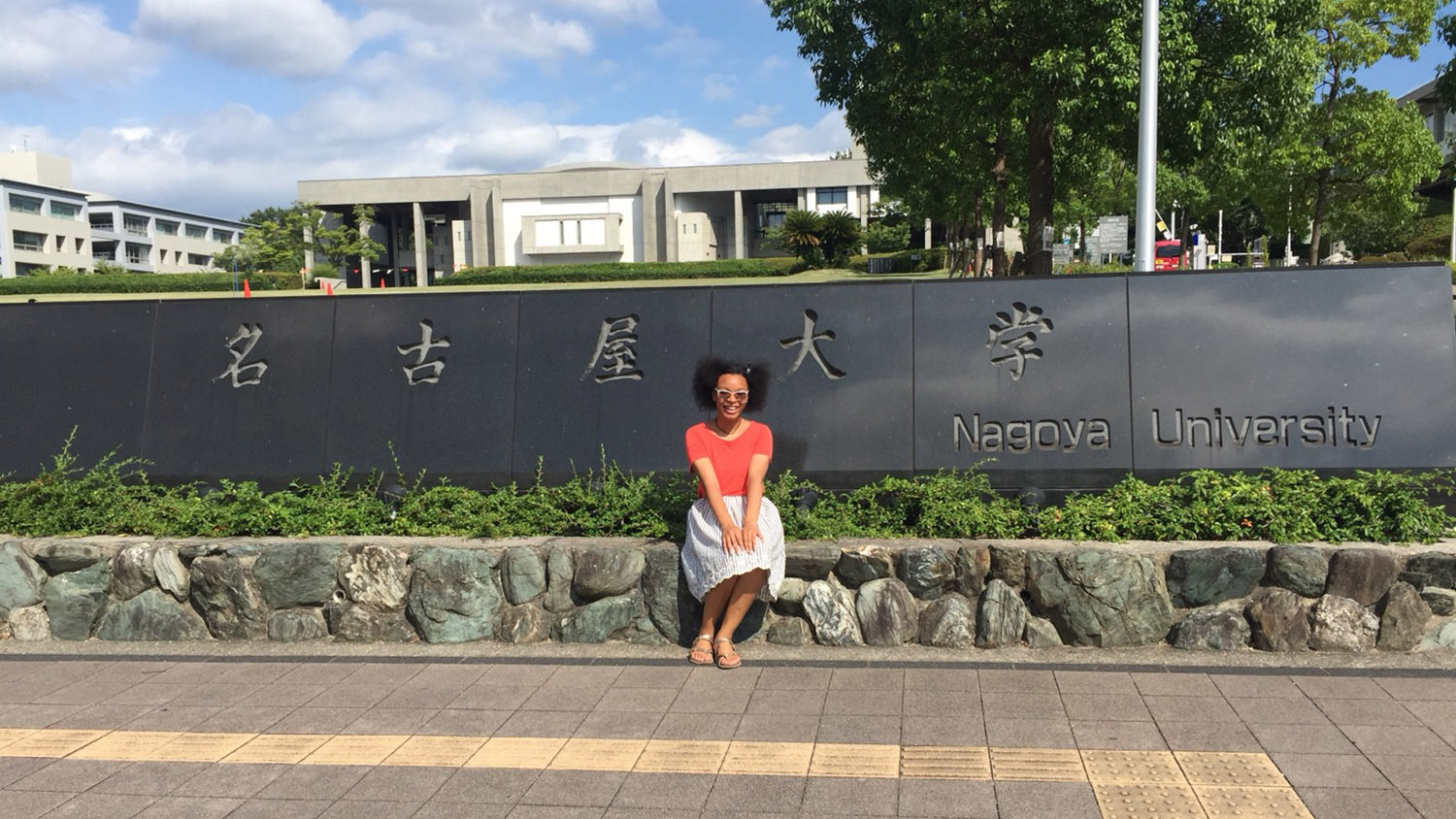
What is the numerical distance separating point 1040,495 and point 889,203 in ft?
182

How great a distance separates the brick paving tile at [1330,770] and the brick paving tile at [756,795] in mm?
1734

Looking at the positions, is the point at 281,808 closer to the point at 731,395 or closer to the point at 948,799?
the point at 948,799

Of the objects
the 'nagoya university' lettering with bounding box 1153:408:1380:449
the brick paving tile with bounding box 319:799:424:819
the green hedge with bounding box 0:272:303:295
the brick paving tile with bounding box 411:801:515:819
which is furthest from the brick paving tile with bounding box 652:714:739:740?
the green hedge with bounding box 0:272:303:295

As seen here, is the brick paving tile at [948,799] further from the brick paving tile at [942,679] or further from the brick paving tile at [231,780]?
the brick paving tile at [231,780]

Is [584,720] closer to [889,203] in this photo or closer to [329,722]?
[329,722]

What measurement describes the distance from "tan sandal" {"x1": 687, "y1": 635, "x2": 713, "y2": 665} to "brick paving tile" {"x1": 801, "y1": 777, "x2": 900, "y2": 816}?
1.49 metres

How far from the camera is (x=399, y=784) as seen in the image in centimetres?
421

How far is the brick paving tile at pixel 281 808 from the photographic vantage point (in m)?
3.97

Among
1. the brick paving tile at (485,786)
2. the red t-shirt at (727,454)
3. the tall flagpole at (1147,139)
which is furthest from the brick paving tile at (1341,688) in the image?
the tall flagpole at (1147,139)

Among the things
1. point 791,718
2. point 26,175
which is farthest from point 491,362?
point 26,175

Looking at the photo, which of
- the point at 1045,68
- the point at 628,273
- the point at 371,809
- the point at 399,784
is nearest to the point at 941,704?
the point at 399,784

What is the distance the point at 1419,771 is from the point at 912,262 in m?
45.5

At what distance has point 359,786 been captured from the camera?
13.8 feet

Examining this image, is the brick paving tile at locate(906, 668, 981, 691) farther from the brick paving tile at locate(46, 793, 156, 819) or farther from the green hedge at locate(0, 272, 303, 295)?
the green hedge at locate(0, 272, 303, 295)
